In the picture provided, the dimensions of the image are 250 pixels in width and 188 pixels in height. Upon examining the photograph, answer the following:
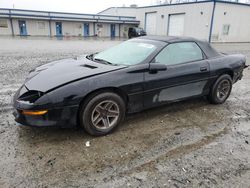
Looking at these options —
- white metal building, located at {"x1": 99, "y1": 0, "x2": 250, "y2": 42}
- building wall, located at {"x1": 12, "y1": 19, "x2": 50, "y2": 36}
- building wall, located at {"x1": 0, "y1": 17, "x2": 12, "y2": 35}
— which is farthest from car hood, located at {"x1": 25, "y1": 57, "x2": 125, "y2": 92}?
building wall, located at {"x1": 0, "y1": 17, "x2": 12, "y2": 35}

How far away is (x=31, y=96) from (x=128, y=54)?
5.88ft

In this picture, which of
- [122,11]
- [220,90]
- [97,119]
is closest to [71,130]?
[97,119]

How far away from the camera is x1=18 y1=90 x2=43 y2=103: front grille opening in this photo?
281 centimetres

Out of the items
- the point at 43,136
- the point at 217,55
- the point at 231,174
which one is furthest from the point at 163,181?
the point at 217,55

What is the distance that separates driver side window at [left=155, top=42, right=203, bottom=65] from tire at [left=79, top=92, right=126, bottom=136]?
1054 millimetres

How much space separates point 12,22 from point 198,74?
35.5 meters

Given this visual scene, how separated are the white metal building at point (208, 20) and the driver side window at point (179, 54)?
22.6m

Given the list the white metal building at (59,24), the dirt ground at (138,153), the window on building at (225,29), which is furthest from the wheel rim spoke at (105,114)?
the white metal building at (59,24)

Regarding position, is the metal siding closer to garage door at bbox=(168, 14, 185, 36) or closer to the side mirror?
garage door at bbox=(168, 14, 185, 36)

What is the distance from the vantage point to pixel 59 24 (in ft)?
115

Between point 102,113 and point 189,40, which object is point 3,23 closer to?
point 189,40

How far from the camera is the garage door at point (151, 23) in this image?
3223 cm

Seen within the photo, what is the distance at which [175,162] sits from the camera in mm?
2652

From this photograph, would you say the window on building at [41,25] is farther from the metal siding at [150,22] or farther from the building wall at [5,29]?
the metal siding at [150,22]
